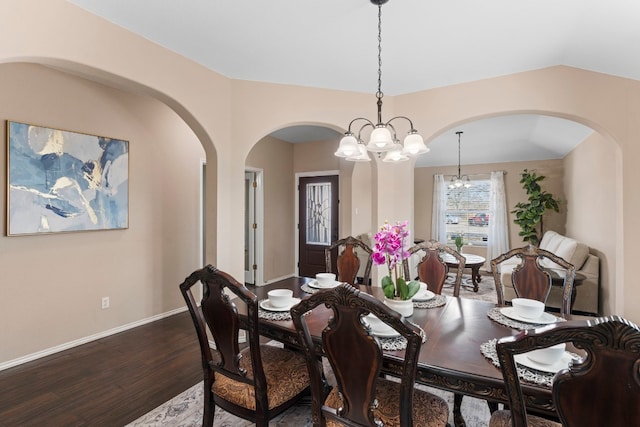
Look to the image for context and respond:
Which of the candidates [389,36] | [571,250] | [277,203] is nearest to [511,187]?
[571,250]

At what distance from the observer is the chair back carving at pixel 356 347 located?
Answer: 3.55ft

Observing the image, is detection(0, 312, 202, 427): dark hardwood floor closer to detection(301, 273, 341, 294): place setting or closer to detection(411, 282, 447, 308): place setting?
detection(301, 273, 341, 294): place setting

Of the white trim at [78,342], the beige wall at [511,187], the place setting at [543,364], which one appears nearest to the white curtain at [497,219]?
the beige wall at [511,187]

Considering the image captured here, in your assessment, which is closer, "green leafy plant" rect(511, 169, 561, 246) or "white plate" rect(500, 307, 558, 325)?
"white plate" rect(500, 307, 558, 325)

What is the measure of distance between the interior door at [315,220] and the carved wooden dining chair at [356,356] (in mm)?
4680

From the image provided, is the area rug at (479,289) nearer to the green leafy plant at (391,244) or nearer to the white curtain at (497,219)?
the white curtain at (497,219)

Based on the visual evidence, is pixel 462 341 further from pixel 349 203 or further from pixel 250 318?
pixel 349 203

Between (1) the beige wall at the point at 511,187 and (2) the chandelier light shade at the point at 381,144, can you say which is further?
(1) the beige wall at the point at 511,187

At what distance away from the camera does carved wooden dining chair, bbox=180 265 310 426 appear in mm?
1515

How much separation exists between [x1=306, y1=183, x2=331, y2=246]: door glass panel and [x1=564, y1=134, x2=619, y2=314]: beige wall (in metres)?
4.03

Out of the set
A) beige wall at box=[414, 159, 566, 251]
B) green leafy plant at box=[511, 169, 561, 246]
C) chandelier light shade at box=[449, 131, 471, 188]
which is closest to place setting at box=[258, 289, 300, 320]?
chandelier light shade at box=[449, 131, 471, 188]

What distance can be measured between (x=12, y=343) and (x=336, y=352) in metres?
3.27

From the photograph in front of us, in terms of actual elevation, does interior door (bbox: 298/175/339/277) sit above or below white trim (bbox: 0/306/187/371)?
above

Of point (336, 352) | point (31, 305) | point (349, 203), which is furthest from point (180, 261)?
point (336, 352)
